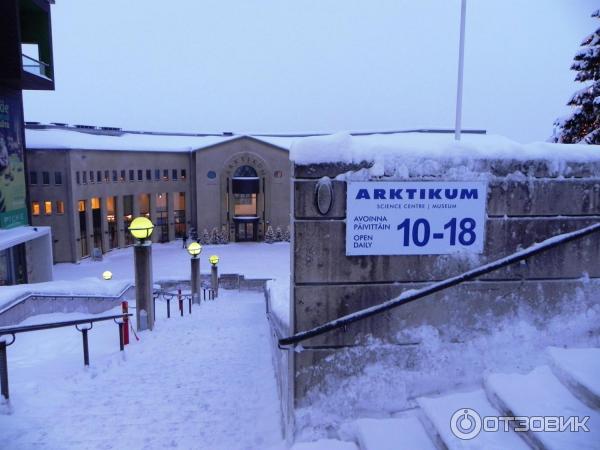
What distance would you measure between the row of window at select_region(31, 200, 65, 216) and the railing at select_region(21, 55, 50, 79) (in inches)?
594

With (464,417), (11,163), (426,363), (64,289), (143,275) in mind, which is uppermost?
(11,163)

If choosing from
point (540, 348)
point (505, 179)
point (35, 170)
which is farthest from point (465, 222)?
point (35, 170)

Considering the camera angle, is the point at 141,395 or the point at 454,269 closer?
the point at 454,269

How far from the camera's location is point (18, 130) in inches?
974

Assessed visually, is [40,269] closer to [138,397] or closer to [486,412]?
[138,397]

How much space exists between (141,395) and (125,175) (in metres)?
42.0

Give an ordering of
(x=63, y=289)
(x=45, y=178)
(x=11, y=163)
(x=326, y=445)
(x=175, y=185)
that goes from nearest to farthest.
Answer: (x=326, y=445) < (x=63, y=289) < (x=11, y=163) < (x=45, y=178) < (x=175, y=185)

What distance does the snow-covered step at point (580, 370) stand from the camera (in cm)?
357

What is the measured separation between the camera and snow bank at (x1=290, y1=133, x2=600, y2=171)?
434cm

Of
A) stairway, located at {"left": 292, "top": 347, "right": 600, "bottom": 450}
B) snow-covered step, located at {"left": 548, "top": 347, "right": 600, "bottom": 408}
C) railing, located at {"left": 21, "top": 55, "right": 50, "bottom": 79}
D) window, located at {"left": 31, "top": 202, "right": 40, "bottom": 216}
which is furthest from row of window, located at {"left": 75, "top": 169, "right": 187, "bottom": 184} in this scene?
snow-covered step, located at {"left": 548, "top": 347, "right": 600, "bottom": 408}

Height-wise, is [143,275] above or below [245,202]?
below

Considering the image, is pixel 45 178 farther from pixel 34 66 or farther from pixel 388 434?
pixel 388 434

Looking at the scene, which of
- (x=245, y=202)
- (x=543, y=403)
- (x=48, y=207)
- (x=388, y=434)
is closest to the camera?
(x=543, y=403)

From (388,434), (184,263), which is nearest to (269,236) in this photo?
(184,263)
